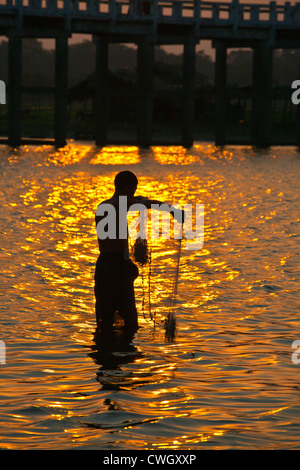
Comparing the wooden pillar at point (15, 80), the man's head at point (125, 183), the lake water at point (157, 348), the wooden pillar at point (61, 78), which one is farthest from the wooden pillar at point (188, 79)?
the man's head at point (125, 183)

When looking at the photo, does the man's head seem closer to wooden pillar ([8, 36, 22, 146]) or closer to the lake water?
the lake water

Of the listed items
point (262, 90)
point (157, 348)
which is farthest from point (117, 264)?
point (262, 90)

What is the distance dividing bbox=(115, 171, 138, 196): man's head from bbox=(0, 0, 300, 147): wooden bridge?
43.5 metres

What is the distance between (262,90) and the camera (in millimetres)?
58406

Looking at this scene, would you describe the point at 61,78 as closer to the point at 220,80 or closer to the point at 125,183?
the point at 220,80

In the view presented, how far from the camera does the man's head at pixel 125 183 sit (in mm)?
8531

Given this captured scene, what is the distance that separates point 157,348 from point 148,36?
155ft

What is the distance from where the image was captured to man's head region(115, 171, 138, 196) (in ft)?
28.0

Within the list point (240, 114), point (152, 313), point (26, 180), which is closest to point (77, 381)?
point (152, 313)

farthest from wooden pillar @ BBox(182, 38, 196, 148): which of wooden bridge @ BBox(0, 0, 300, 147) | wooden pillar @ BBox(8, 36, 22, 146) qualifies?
wooden pillar @ BBox(8, 36, 22, 146)

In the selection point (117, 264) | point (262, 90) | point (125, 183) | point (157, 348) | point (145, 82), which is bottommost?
point (157, 348)

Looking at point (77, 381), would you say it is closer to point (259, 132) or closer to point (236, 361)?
point (236, 361)

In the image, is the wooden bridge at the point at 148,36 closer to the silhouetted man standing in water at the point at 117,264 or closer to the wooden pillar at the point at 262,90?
the wooden pillar at the point at 262,90

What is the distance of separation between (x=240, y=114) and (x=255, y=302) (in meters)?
73.1
